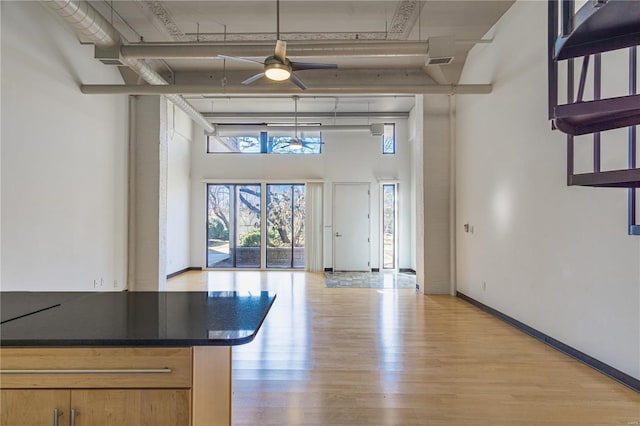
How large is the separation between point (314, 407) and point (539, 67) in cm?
414

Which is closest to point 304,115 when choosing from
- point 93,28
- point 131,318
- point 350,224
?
point 350,224

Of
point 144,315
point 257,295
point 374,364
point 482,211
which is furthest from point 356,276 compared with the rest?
point 144,315

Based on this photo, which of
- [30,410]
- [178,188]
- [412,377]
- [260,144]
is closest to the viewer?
[30,410]

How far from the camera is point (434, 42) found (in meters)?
3.86

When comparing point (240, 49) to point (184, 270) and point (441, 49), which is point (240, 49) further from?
point (184, 270)

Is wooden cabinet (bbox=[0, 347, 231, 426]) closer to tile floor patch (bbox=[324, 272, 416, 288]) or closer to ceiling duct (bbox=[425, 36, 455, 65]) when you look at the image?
ceiling duct (bbox=[425, 36, 455, 65])

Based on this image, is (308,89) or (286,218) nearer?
(308,89)

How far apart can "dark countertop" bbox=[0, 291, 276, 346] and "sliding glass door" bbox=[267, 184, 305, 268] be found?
22.7 feet

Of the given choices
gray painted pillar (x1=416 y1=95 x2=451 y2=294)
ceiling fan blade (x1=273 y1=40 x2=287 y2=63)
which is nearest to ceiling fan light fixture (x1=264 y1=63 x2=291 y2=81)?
ceiling fan blade (x1=273 y1=40 x2=287 y2=63)

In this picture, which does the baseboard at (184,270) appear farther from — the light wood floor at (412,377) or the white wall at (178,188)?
the light wood floor at (412,377)

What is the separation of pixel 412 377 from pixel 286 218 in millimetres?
6509

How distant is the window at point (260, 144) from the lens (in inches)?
348

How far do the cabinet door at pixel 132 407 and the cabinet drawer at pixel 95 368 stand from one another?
0.09 ft

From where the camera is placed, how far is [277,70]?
307cm
